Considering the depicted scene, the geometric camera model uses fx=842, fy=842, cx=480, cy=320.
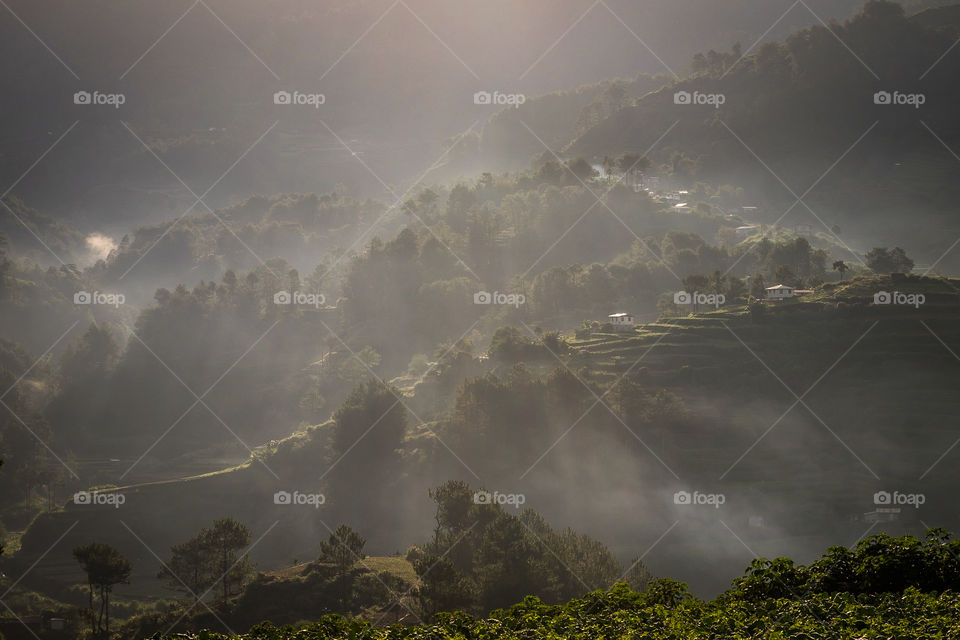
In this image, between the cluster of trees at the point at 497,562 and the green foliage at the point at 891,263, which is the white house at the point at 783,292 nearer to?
the green foliage at the point at 891,263

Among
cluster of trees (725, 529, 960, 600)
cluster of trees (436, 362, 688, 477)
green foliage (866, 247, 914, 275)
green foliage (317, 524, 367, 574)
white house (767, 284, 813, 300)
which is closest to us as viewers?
cluster of trees (725, 529, 960, 600)

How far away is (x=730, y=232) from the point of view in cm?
18012

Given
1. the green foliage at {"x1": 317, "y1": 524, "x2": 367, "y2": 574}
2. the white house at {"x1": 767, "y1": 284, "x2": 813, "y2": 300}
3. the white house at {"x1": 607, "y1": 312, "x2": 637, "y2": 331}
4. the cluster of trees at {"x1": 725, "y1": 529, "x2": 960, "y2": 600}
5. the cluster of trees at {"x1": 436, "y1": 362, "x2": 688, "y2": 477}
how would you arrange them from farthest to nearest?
1. the white house at {"x1": 607, "y1": 312, "x2": 637, "y2": 331}
2. the white house at {"x1": 767, "y1": 284, "x2": 813, "y2": 300}
3. the cluster of trees at {"x1": 436, "y1": 362, "x2": 688, "y2": 477}
4. the green foliage at {"x1": 317, "y1": 524, "x2": 367, "y2": 574}
5. the cluster of trees at {"x1": 725, "y1": 529, "x2": 960, "y2": 600}

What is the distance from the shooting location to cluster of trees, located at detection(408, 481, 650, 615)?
162 ft

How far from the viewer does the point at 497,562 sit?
5384cm

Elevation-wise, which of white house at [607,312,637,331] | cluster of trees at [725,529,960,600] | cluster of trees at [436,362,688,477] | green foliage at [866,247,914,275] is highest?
green foliage at [866,247,914,275]

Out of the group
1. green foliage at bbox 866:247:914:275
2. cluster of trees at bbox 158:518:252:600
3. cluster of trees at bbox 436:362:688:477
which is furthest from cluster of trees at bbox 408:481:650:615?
green foliage at bbox 866:247:914:275

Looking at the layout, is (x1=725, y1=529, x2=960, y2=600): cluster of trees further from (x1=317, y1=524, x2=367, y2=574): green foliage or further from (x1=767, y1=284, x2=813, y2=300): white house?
(x1=767, y1=284, x2=813, y2=300): white house

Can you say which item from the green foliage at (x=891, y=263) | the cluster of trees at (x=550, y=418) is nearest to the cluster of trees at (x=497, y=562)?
the cluster of trees at (x=550, y=418)

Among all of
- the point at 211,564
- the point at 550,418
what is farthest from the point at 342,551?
the point at 550,418

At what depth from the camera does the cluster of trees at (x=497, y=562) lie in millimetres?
49469

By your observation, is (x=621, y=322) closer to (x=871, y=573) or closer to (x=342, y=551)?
(x=342, y=551)

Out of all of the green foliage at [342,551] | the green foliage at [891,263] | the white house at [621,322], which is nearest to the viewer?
the green foliage at [342,551]

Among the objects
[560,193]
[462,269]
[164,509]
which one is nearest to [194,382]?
[462,269]
